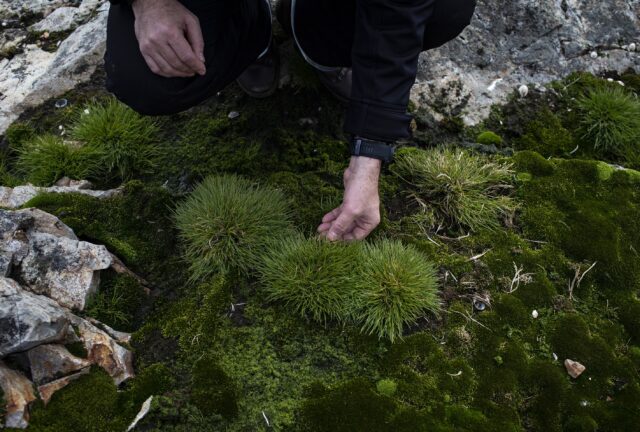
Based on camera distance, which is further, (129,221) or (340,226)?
(129,221)

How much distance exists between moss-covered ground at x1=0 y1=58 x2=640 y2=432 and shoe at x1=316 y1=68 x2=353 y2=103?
12.9 inches

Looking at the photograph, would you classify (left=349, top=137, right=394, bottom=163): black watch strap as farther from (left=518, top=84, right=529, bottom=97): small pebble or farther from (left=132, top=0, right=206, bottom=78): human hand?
(left=518, top=84, right=529, bottom=97): small pebble

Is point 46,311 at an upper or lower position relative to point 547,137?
upper

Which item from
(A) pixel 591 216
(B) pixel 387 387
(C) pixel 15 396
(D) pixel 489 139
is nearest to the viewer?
(C) pixel 15 396

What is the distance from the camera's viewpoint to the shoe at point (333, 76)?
14.0 ft

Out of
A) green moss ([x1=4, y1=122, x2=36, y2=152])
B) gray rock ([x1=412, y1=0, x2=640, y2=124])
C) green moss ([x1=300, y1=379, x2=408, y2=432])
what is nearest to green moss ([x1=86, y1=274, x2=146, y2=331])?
green moss ([x1=300, y1=379, x2=408, y2=432])

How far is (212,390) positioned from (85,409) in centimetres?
61

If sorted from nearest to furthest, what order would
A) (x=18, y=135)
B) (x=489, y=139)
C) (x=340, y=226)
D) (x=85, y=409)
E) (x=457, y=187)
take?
1. (x=85, y=409)
2. (x=340, y=226)
3. (x=457, y=187)
4. (x=489, y=139)
5. (x=18, y=135)

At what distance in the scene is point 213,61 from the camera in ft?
11.4

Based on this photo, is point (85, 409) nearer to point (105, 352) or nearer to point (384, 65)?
point (105, 352)

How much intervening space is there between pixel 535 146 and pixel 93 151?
12.2ft

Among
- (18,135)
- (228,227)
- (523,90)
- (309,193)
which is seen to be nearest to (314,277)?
(228,227)

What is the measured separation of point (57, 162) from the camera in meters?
4.19

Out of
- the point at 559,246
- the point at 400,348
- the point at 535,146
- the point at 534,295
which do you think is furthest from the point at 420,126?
the point at 400,348
